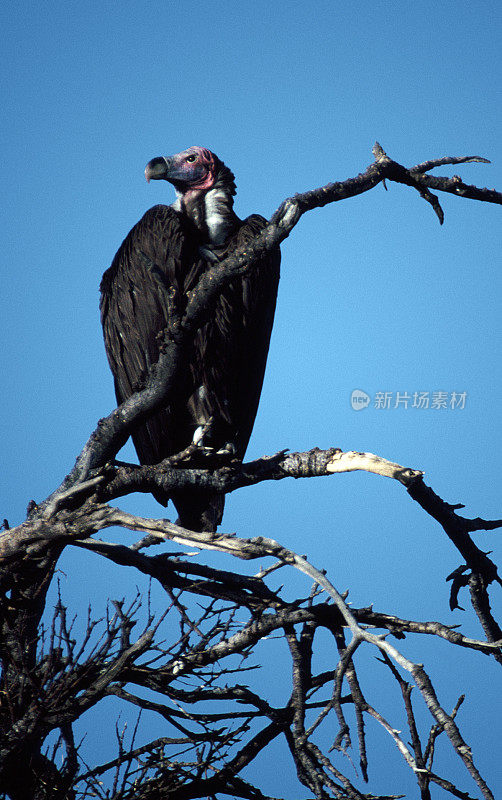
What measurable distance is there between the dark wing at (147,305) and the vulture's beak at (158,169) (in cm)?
49

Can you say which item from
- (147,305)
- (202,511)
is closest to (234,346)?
(147,305)

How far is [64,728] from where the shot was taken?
2691mm

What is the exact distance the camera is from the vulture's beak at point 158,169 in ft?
14.5

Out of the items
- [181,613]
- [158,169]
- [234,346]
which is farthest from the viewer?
[158,169]

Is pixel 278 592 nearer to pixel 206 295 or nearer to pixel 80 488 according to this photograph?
pixel 80 488

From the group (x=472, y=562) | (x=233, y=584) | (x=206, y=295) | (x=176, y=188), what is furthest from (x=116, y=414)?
(x=176, y=188)

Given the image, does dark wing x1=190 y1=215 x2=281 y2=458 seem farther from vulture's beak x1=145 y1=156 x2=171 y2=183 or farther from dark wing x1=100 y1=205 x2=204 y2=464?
vulture's beak x1=145 y1=156 x2=171 y2=183

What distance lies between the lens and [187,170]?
4.49 m

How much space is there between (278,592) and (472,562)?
718 millimetres

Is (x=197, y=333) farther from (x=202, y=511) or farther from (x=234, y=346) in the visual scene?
(x=202, y=511)

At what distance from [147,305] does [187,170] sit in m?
1.09

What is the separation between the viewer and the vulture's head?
4.44 m

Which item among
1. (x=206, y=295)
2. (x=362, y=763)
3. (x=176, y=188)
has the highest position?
(x=176, y=188)

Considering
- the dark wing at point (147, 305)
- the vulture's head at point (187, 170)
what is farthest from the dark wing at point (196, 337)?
the vulture's head at point (187, 170)
